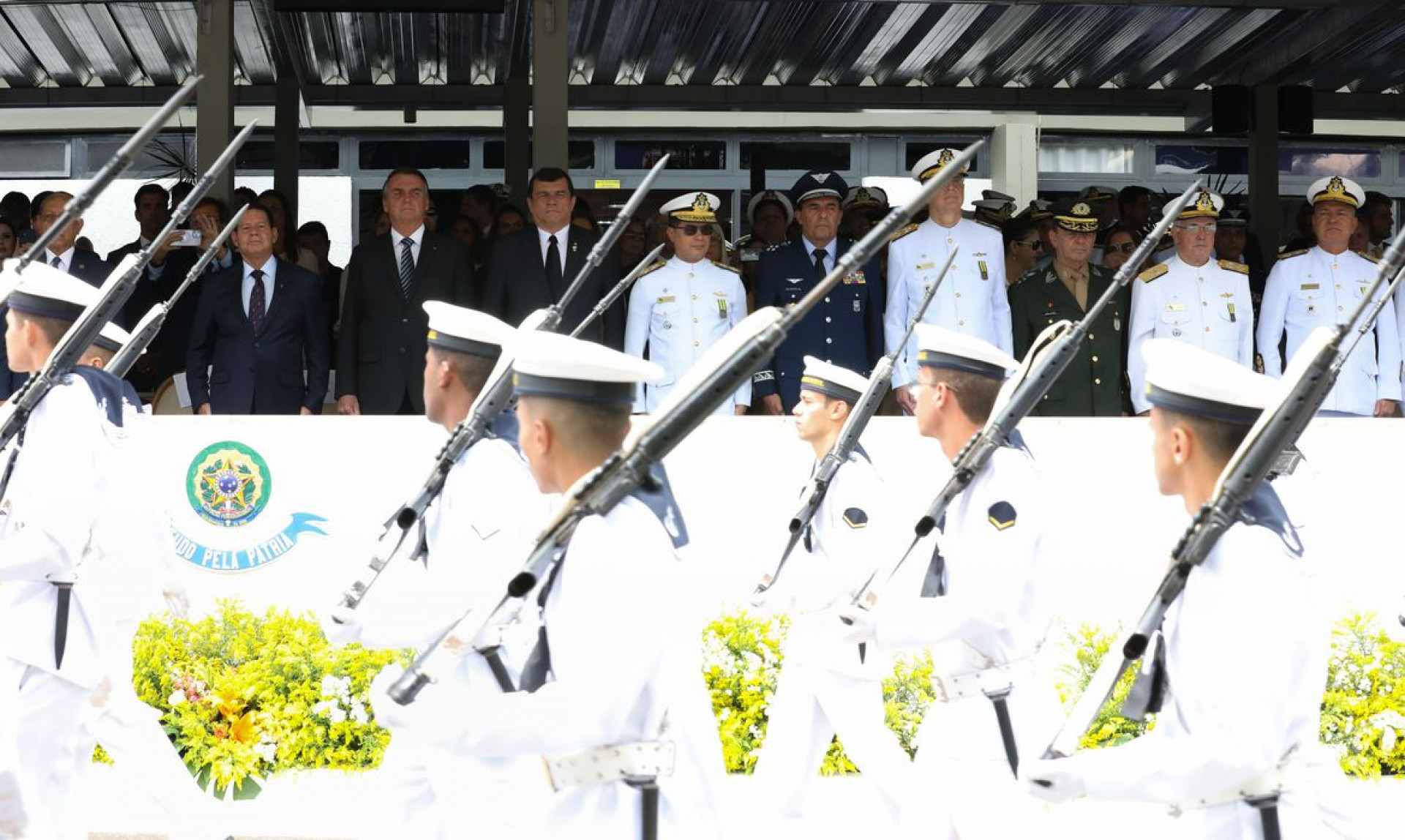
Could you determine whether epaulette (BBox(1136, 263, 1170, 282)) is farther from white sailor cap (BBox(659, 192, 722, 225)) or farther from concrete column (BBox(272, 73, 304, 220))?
concrete column (BBox(272, 73, 304, 220))

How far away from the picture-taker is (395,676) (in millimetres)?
3420

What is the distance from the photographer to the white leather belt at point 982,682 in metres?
4.86

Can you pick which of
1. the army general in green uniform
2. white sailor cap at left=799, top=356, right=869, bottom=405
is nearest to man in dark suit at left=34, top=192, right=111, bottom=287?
white sailor cap at left=799, top=356, right=869, bottom=405

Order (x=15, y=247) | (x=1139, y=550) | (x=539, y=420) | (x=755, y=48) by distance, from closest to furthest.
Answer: (x=539, y=420), (x=1139, y=550), (x=15, y=247), (x=755, y=48)

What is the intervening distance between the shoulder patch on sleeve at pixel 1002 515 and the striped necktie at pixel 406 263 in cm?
516

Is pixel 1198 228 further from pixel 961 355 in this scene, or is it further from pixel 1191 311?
pixel 961 355

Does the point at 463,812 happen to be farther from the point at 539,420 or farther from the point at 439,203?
the point at 439,203

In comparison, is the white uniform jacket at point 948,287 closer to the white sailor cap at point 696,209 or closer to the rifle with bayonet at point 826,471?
the white sailor cap at point 696,209

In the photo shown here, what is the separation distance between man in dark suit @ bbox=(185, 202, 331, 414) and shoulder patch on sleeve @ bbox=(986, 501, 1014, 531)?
516 centimetres

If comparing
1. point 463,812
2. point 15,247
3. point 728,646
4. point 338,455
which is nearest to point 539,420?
point 463,812

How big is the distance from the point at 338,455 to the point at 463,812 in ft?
12.8

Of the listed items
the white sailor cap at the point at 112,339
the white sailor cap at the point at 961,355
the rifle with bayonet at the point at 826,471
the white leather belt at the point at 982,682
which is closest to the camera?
the white leather belt at the point at 982,682

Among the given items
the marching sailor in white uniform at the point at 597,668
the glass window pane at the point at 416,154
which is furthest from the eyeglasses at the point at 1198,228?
the glass window pane at the point at 416,154

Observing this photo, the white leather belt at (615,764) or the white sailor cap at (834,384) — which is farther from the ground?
the white sailor cap at (834,384)
